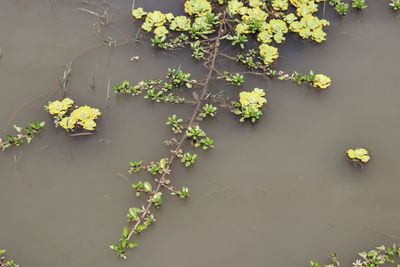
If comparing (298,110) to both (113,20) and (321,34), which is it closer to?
(321,34)

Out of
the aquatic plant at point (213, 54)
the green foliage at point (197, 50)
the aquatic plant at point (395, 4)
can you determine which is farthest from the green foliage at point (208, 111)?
the aquatic plant at point (395, 4)

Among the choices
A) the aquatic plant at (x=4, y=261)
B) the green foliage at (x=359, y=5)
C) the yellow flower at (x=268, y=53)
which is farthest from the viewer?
the green foliage at (x=359, y=5)

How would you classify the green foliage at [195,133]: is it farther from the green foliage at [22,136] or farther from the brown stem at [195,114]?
the green foliage at [22,136]

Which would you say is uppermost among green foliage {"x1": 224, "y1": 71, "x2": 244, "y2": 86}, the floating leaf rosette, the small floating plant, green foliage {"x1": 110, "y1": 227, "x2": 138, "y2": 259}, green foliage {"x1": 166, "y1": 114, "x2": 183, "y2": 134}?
green foliage {"x1": 224, "y1": 71, "x2": 244, "y2": 86}

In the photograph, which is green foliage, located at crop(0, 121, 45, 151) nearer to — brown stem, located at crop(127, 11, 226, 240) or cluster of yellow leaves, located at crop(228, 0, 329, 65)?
brown stem, located at crop(127, 11, 226, 240)

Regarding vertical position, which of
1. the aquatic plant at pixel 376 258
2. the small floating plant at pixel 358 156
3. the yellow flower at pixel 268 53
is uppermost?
the yellow flower at pixel 268 53

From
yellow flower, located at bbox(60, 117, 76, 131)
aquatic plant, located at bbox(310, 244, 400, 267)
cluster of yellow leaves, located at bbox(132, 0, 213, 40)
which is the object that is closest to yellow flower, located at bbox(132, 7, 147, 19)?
cluster of yellow leaves, located at bbox(132, 0, 213, 40)
